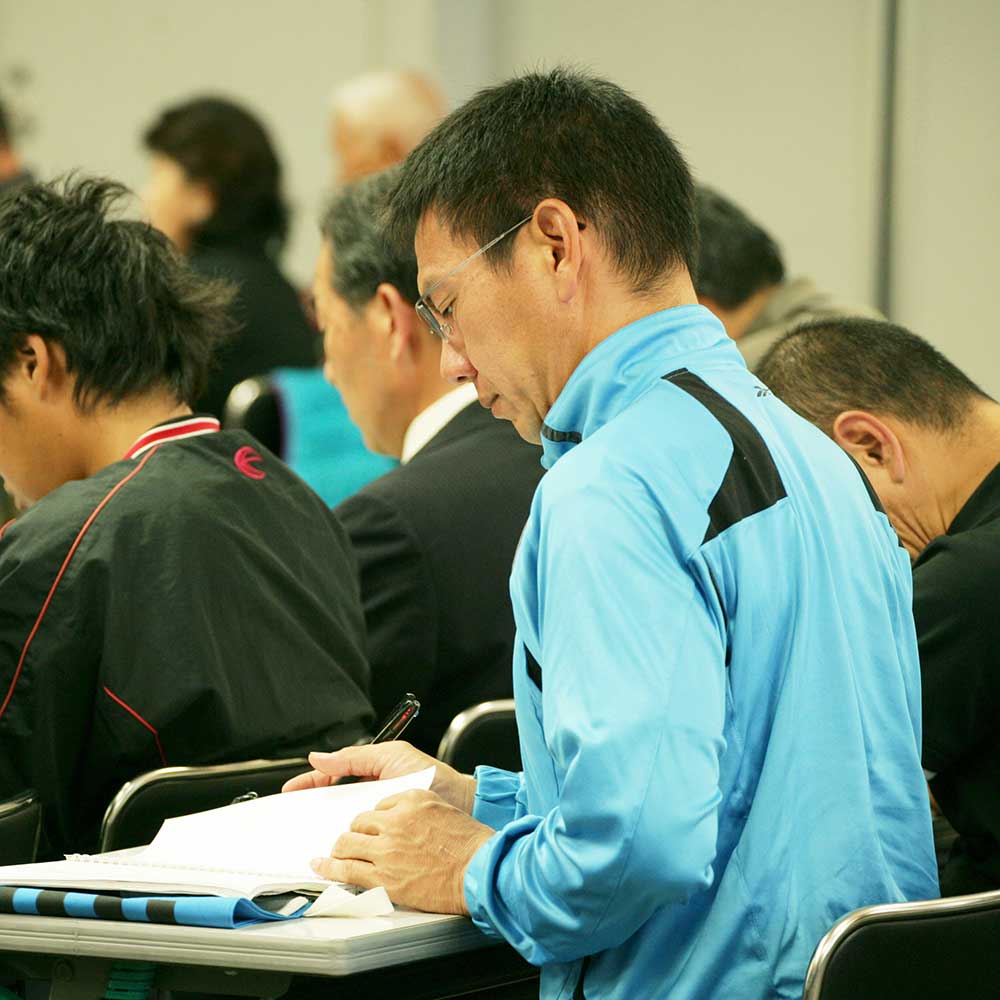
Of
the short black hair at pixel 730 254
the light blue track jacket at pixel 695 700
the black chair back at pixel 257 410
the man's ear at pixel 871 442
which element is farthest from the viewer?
the black chair back at pixel 257 410

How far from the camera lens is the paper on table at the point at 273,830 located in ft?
4.95

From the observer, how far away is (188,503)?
2031 millimetres

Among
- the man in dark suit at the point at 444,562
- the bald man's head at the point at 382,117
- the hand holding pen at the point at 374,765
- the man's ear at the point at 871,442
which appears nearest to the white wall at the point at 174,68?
the bald man's head at the point at 382,117

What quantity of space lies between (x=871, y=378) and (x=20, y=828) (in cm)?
117

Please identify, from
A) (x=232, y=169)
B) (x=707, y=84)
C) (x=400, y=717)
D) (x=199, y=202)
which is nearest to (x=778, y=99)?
(x=707, y=84)

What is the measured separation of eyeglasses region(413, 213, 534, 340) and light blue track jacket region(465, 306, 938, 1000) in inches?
5.5

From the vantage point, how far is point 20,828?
Result: 5.87 ft

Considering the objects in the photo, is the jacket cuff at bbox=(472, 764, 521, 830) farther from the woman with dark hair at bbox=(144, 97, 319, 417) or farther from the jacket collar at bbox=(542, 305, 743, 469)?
the woman with dark hair at bbox=(144, 97, 319, 417)

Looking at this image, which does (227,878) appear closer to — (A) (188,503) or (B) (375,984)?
(B) (375,984)

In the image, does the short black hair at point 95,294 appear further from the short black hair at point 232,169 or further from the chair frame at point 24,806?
the short black hair at point 232,169

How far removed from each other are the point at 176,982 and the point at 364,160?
3830mm

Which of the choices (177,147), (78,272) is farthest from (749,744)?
(177,147)

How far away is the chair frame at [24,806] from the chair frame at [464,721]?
1.65ft

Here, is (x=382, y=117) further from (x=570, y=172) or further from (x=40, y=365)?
(x=570, y=172)
